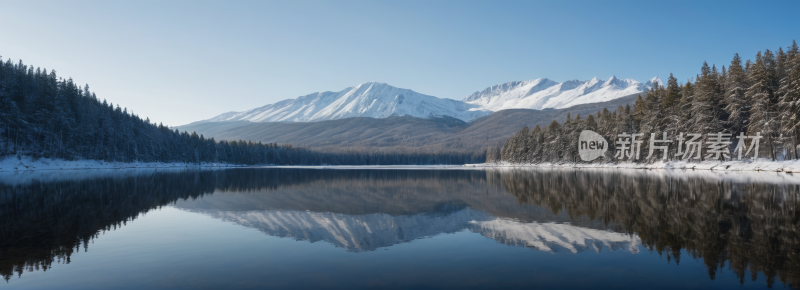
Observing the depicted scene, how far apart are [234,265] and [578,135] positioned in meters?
104

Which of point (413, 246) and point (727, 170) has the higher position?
point (727, 170)

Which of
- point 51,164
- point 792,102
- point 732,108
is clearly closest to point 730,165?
point 732,108

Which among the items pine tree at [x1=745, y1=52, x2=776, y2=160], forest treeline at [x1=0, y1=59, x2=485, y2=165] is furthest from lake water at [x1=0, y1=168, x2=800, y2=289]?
forest treeline at [x1=0, y1=59, x2=485, y2=165]

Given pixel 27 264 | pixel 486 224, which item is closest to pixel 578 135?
pixel 486 224

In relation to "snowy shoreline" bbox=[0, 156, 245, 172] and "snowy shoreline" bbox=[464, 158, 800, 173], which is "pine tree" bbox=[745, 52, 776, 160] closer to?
"snowy shoreline" bbox=[464, 158, 800, 173]

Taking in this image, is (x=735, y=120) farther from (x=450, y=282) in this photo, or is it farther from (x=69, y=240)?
(x=69, y=240)

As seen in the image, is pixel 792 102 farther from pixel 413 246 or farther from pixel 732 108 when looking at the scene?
pixel 413 246

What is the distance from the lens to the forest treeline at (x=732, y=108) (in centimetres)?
5178

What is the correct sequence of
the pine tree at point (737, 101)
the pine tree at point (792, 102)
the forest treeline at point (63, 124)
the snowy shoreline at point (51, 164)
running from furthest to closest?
1. the forest treeline at point (63, 124)
2. the snowy shoreline at point (51, 164)
3. the pine tree at point (737, 101)
4. the pine tree at point (792, 102)

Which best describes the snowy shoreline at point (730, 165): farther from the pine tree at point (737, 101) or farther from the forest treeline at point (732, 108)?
the pine tree at point (737, 101)

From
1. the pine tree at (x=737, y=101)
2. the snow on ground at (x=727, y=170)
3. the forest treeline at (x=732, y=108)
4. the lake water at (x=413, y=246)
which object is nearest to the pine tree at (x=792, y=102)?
the forest treeline at (x=732, y=108)

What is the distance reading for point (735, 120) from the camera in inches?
2382

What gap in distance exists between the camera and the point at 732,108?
59469 mm

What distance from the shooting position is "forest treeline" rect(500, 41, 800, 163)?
51.8m
